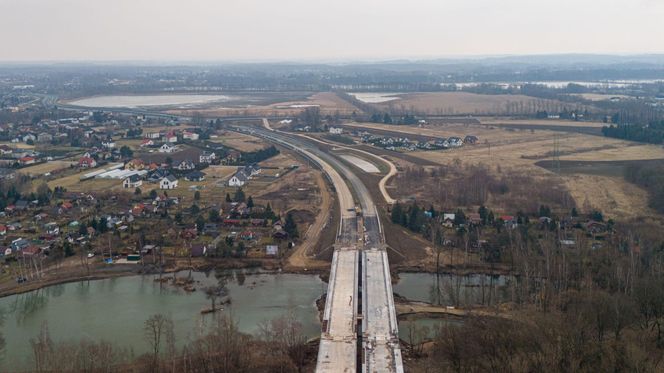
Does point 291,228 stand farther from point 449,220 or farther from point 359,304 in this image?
point 359,304

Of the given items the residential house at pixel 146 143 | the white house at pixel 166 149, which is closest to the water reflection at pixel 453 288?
the white house at pixel 166 149

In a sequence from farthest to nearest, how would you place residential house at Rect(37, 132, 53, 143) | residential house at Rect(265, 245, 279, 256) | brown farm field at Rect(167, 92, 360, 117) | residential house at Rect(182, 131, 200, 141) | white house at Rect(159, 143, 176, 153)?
brown farm field at Rect(167, 92, 360, 117) → residential house at Rect(182, 131, 200, 141) → residential house at Rect(37, 132, 53, 143) → white house at Rect(159, 143, 176, 153) → residential house at Rect(265, 245, 279, 256)

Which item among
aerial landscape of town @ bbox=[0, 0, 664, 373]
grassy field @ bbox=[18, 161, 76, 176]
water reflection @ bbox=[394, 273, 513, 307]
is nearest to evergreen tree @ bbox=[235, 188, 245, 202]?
aerial landscape of town @ bbox=[0, 0, 664, 373]

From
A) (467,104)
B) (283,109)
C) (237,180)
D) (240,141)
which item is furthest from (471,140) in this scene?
(283,109)

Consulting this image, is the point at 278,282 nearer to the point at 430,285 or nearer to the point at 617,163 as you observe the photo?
the point at 430,285

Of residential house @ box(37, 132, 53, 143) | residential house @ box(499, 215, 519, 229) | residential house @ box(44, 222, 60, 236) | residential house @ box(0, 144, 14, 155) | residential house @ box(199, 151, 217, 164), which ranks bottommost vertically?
residential house @ box(44, 222, 60, 236)

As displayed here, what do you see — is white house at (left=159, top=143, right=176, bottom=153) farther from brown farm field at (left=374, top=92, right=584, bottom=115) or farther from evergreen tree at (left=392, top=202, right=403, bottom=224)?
brown farm field at (left=374, top=92, right=584, bottom=115)

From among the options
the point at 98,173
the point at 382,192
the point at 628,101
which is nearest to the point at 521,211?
the point at 382,192
